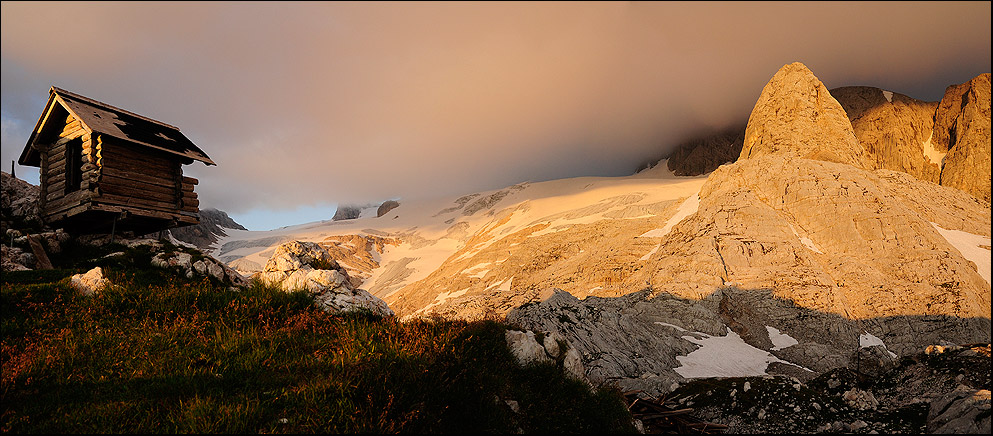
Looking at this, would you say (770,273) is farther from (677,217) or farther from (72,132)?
(72,132)

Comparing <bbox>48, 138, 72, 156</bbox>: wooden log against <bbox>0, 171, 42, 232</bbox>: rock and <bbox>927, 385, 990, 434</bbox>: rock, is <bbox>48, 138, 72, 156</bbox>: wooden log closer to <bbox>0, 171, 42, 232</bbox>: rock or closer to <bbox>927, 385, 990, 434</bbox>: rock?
<bbox>0, 171, 42, 232</bbox>: rock

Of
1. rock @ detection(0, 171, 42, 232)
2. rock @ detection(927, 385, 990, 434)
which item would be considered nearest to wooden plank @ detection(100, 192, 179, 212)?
rock @ detection(0, 171, 42, 232)

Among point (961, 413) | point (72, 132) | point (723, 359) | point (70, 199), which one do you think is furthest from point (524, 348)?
point (723, 359)

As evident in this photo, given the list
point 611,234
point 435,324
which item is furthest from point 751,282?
point 435,324

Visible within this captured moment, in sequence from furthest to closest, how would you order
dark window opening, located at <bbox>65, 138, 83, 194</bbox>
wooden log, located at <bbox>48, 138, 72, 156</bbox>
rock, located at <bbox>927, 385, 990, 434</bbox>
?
wooden log, located at <bbox>48, 138, 72, 156</bbox>
dark window opening, located at <bbox>65, 138, 83, 194</bbox>
rock, located at <bbox>927, 385, 990, 434</bbox>

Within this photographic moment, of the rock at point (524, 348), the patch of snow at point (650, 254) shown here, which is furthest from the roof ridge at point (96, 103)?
the patch of snow at point (650, 254)

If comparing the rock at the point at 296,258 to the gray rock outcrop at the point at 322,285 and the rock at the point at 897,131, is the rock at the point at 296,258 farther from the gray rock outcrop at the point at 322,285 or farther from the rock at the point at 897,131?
the rock at the point at 897,131
